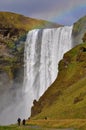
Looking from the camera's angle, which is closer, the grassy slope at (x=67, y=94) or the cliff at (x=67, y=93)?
the grassy slope at (x=67, y=94)

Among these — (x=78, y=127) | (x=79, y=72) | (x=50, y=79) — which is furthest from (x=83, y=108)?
(x=50, y=79)

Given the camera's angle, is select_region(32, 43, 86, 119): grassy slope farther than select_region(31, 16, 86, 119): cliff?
No

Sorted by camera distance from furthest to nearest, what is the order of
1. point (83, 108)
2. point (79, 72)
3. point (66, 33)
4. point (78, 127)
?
1. point (66, 33)
2. point (79, 72)
3. point (83, 108)
4. point (78, 127)

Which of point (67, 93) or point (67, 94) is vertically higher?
point (67, 93)

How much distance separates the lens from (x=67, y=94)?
438 feet

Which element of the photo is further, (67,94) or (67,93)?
(67,93)

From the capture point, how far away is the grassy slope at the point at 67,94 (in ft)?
367

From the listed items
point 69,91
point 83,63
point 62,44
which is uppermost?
point 62,44

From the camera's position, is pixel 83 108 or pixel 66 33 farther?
pixel 66 33

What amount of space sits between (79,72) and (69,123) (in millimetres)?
58911

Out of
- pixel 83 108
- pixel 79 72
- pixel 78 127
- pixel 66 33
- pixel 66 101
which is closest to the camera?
pixel 78 127

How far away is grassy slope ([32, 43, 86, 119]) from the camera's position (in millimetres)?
111750

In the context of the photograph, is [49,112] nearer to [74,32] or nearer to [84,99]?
[84,99]

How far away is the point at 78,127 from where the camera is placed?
84000 mm
